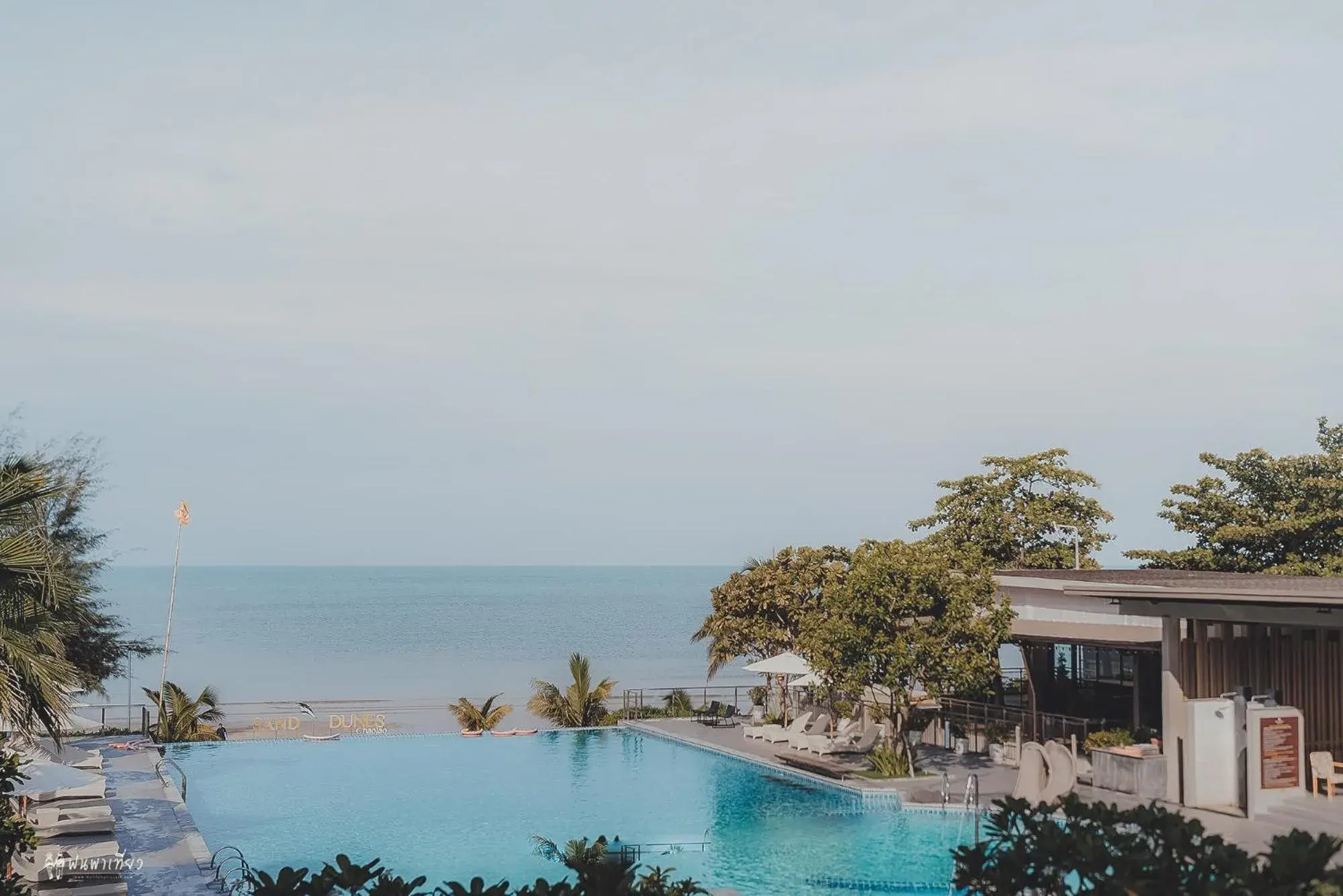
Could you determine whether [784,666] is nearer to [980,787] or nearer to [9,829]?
[980,787]

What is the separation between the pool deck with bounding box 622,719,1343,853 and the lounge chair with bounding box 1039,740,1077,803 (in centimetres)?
39

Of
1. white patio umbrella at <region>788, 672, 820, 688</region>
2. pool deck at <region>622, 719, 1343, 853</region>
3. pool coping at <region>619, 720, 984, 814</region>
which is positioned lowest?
pool coping at <region>619, 720, 984, 814</region>

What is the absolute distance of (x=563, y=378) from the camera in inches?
2785

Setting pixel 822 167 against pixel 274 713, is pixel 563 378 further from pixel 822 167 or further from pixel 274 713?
pixel 822 167

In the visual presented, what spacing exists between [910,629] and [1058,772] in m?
4.29

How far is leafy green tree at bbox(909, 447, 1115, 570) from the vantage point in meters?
41.2

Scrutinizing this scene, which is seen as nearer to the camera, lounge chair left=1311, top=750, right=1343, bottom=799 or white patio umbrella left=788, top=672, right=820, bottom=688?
lounge chair left=1311, top=750, right=1343, bottom=799

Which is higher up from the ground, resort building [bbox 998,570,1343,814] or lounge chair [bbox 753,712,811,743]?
resort building [bbox 998,570,1343,814]

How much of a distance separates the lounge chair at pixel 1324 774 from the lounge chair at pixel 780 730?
451 inches

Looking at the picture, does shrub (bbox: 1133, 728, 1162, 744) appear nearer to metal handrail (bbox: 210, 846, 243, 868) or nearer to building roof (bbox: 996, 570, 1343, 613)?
building roof (bbox: 996, 570, 1343, 613)

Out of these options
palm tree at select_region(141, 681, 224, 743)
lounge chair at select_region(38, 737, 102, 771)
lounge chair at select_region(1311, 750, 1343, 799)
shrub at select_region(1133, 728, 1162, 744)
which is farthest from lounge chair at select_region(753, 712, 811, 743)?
lounge chair at select_region(38, 737, 102, 771)

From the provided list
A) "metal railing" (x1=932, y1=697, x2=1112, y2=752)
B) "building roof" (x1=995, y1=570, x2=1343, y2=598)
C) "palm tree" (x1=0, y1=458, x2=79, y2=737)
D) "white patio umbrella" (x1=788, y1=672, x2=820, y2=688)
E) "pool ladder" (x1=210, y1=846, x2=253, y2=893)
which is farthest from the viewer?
"white patio umbrella" (x1=788, y1=672, x2=820, y2=688)

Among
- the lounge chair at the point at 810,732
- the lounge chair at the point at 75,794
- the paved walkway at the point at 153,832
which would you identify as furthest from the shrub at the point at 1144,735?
the lounge chair at the point at 75,794

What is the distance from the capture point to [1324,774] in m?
17.8
